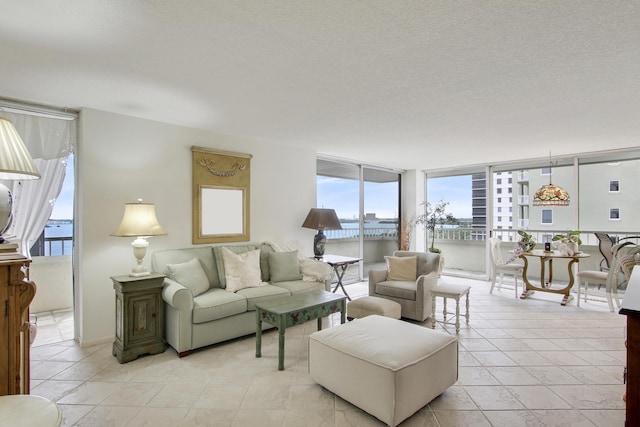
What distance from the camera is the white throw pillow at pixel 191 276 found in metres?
3.36

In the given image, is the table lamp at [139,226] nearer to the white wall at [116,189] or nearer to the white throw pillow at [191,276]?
the white throw pillow at [191,276]

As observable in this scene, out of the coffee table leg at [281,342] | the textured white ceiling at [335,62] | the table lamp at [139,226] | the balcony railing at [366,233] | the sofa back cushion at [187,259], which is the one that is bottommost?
the coffee table leg at [281,342]

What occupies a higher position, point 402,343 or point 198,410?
point 402,343

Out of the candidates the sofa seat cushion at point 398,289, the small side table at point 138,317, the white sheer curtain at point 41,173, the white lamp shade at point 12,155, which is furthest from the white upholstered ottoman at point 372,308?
the white sheer curtain at point 41,173

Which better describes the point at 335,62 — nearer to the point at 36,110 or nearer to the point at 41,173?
the point at 36,110

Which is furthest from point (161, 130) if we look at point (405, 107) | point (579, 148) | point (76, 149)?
point (579, 148)

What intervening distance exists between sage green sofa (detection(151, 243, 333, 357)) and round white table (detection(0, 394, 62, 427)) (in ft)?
5.73

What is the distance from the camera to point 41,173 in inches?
132

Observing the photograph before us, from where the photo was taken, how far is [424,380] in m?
2.17

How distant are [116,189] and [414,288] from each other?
11.7 feet

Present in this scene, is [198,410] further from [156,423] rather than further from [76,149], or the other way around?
[76,149]

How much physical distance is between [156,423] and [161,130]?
2.97 m

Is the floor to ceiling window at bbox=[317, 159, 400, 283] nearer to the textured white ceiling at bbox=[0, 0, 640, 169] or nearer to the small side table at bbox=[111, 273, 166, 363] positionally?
the textured white ceiling at bbox=[0, 0, 640, 169]

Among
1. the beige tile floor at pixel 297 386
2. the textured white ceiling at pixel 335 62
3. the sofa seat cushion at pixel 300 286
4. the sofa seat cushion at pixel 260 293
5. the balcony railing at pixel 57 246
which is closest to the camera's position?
the textured white ceiling at pixel 335 62
